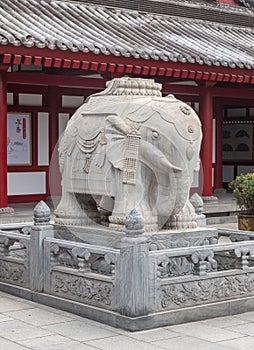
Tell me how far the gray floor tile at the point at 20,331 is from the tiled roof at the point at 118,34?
713cm

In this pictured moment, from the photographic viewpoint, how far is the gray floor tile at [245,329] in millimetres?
6812

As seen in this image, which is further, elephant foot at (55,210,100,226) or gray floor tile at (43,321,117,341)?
elephant foot at (55,210,100,226)

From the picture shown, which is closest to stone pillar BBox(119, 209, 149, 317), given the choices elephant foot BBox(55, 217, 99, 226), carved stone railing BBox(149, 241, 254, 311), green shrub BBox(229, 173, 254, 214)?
carved stone railing BBox(149, 241, 254, 311)

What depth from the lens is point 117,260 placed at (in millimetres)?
7086

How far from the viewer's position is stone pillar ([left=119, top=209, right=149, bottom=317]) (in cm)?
689

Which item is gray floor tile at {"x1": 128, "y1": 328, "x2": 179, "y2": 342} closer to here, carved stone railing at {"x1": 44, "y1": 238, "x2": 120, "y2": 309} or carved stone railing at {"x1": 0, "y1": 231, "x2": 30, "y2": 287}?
carved stone railing at {"x1": 44, "y1": 238, "x2": 120, "y2": 309}

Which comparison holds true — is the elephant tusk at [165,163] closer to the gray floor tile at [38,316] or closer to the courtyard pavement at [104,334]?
the courtyard pavement at [104,334]

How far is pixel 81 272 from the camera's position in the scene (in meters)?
7.56

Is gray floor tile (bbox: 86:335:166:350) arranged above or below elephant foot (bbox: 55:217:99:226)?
below

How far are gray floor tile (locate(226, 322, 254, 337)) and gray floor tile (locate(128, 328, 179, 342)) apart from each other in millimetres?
567

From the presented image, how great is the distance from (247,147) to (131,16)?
18.2 ft

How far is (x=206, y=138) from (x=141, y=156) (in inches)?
364

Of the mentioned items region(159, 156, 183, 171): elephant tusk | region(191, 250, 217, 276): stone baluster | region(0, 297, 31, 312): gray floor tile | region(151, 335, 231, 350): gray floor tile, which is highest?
region(159, 156, 183, 171): elephant tusk

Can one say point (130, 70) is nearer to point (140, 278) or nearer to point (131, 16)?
point (131, 16)
